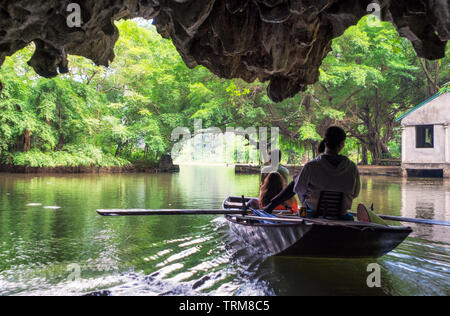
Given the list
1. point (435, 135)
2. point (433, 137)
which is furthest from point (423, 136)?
point (435, 135)

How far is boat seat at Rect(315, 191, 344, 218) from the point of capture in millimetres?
4430

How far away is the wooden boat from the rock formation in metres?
2.58

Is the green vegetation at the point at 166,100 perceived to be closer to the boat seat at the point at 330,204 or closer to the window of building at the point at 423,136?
the window of building at the point at 423,136

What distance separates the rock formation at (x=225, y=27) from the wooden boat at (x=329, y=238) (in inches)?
102

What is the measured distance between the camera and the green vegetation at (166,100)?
23062 millimetres

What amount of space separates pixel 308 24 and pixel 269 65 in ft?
3.43

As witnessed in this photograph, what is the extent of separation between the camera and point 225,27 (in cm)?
521

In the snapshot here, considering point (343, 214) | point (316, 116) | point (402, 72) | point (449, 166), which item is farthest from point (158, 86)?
point (343, 214)

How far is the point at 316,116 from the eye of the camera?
2539 centimetres

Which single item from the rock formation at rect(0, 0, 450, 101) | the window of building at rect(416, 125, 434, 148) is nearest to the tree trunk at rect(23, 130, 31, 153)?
the rock formation at rect(0, 0, 450, 101)

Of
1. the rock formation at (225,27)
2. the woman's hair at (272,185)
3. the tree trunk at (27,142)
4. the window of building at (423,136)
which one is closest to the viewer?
the rock formation at (225,27)

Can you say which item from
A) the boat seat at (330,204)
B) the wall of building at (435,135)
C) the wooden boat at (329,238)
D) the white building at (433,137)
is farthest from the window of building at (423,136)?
the boat seat at (330,204)

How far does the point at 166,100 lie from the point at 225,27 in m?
24.4
